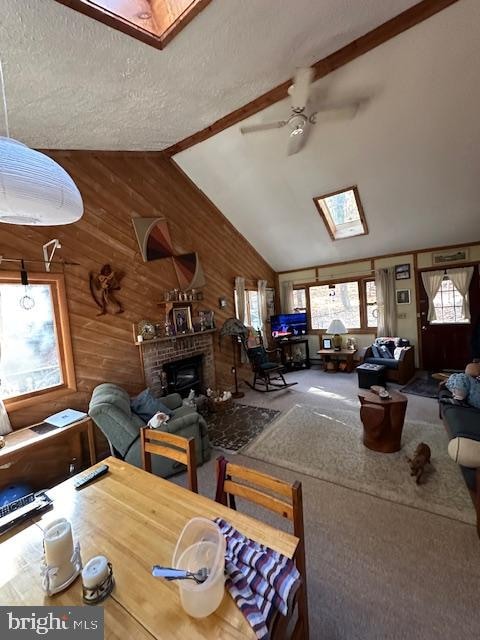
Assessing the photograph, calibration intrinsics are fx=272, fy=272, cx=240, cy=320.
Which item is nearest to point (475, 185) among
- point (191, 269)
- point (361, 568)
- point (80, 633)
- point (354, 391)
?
point (354, 391)

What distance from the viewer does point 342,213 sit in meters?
5.23

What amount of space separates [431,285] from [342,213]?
2.32 m

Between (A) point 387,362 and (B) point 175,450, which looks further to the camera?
(A) point 387,362

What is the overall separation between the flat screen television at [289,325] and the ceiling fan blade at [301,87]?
430cm

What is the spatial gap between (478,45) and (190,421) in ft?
14.1

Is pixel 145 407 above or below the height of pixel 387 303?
below

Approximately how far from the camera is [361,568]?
1.63m

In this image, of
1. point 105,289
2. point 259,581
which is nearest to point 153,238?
point 105,289

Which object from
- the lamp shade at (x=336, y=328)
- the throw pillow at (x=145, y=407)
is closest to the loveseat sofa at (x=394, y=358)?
the lamp shade at (x=336, y=328)

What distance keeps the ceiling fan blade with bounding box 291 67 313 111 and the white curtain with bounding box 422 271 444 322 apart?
14.6 ft

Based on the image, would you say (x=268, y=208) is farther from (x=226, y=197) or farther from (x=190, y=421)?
(x=190, y=421)

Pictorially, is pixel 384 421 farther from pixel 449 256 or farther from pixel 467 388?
pixel 449 256

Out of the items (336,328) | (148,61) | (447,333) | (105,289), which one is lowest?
(447,333)

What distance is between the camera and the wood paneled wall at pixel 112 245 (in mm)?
2814
